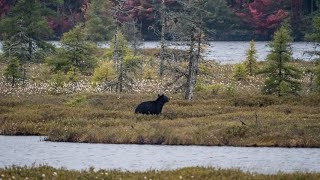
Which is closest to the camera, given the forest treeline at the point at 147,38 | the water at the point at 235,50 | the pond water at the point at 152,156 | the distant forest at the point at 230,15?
the pond water at the point at 152,156

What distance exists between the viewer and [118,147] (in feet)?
89.0

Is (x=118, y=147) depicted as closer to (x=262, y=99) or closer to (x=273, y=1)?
(x=262, y=99)

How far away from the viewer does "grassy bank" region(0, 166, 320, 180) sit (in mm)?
18516

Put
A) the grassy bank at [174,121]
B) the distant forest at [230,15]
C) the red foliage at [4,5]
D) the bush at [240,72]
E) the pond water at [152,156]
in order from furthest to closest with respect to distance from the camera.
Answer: the red foliage at [4,5] → the distant forest at [230,15] → the bush at [240,72] → the grassy bank at [174,121] → the pond water at [152,156]

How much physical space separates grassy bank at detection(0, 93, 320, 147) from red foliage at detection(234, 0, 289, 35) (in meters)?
59.7

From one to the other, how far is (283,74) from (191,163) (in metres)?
21.8

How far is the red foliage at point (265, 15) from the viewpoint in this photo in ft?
312

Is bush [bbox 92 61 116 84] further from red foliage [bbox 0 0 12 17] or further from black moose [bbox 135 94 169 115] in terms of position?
red foliage [bbox 0 0 12 17]

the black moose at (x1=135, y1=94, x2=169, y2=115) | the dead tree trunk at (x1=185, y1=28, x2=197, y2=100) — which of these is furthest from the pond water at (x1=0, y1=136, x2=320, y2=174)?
the dead tree trunk at (x1=185, y1=28, x2=197, y2=100)

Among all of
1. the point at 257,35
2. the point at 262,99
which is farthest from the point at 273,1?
the point at 262,99

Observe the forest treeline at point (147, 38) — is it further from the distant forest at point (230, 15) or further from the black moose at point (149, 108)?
the black moose at point (149, 108)

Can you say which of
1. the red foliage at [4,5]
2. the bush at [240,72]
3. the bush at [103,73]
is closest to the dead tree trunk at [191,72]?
the bush at [103,73]

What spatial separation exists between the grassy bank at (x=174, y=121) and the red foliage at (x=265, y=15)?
59694 mm

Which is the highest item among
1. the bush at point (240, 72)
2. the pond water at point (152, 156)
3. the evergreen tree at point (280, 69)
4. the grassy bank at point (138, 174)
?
the grassy bank at point (138, 174)
